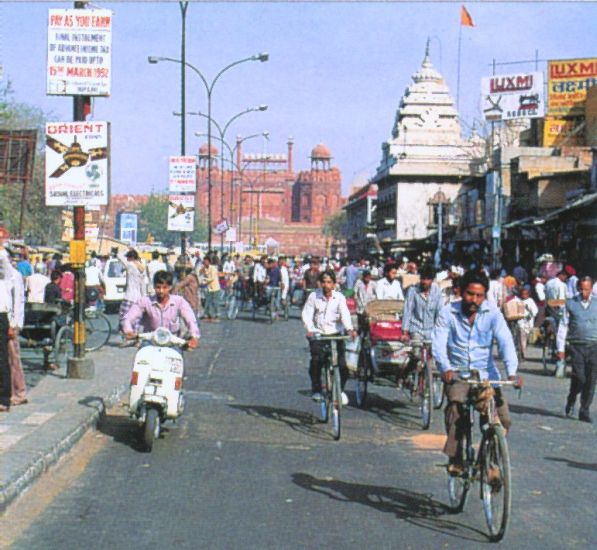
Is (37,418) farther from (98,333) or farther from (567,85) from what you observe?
(567,85)

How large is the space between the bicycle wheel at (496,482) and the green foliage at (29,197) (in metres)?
43.5

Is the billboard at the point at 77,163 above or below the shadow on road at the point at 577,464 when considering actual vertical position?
above

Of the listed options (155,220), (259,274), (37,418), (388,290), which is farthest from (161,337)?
(155,220)

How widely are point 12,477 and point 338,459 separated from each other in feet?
9.98

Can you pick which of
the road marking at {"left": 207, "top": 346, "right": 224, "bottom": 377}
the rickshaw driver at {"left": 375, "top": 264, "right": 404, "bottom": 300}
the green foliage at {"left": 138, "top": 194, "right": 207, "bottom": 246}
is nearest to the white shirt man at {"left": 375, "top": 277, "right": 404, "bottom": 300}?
the rickshaw driver at {"left": 375, "top": 264, "right": 404, "bottom": 300}

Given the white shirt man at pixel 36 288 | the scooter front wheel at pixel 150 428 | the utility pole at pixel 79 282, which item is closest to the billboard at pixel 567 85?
the white shirt man at pixel 36 288

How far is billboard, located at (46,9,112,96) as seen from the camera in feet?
44.6

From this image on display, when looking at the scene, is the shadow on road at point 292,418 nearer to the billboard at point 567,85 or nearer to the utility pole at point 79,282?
the utility pole at point 79,282

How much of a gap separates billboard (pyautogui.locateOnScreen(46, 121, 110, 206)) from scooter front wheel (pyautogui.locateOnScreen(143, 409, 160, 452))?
4609mm

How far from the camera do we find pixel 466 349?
7754 mm

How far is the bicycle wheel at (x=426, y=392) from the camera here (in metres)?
11.8

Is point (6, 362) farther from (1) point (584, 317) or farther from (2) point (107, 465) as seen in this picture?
(1) point (584, 317)

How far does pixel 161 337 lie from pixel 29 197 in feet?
164

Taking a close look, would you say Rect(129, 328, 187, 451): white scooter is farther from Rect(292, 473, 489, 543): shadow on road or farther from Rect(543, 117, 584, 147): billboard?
Rect(543, 117, 584, 147): billboard
